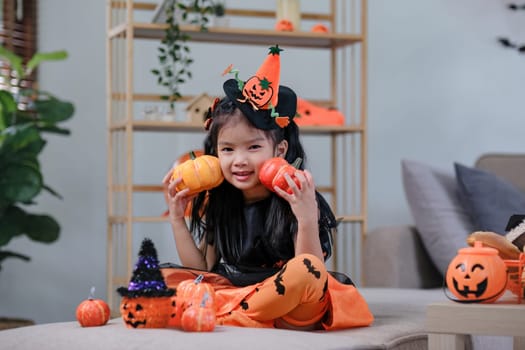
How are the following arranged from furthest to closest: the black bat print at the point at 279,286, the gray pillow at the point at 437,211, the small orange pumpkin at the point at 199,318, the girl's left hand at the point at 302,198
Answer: the gray pillow at the point at 437,211 < the girl's left hand at the point at 302,198 < the black bat print at the point at 279,286 < the small orange pumpkin at the point at 199,318

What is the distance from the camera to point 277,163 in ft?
6.89

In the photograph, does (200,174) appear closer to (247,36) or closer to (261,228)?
(261,228)

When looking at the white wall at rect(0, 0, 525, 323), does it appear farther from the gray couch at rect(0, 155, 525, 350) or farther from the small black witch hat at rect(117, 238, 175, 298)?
the small black witch hat at rect(117, 238, 175, 298)

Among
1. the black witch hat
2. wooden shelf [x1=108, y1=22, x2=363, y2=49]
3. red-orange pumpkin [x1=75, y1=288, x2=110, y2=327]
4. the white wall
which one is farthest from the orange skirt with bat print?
the white wall

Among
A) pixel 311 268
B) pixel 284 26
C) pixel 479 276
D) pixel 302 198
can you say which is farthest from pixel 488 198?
pixel 479 276

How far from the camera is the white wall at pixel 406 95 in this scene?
Result: 13.9 ft

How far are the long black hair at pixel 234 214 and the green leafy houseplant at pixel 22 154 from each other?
1.30m

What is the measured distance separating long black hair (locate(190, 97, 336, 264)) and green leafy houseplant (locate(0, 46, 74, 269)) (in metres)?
1.30

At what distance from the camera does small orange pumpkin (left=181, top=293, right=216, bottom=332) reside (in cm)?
177

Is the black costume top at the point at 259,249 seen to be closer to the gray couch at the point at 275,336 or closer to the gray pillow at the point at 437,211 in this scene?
the gray couch at the point at 275,336

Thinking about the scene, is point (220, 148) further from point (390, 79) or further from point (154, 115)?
point (390, 79)

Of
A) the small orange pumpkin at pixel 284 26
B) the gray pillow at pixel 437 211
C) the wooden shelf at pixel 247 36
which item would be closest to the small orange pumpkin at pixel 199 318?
the gray pillow at pixel 437 211

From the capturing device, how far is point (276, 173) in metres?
2.08

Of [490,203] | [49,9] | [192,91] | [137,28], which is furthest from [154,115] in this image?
[490,203]
